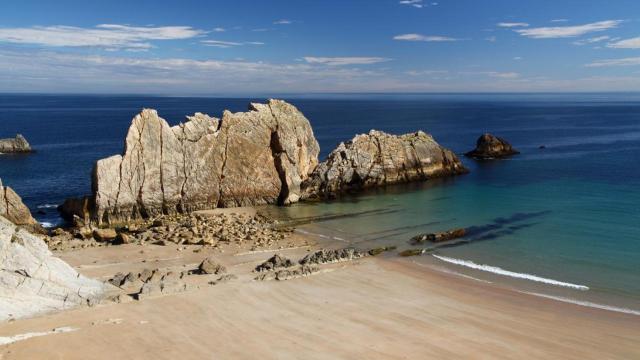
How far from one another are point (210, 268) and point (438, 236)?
17.7m

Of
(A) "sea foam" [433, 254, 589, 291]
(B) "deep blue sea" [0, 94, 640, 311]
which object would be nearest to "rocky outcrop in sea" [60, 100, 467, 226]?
(B) "deep blue sea" [0, 94, 640, 311]

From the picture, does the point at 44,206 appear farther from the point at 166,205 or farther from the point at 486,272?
the point at 486,272

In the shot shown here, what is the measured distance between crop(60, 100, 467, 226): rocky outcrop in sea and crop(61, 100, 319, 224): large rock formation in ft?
0.27

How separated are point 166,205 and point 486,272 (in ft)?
93.5

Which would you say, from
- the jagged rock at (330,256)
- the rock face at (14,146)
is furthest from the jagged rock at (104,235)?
the rock face at (14,146)

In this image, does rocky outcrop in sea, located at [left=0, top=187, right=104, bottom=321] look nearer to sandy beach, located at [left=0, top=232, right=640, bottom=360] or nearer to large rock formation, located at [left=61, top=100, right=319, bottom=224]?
sandy beach, located at [left=0, top=232, right=640, bottom=360]

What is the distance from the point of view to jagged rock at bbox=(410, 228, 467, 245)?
127 ft

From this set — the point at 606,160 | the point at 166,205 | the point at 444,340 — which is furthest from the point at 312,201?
the point at 606,160

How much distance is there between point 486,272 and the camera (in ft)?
106

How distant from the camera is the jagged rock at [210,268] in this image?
2994 cm

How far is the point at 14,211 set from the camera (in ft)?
130

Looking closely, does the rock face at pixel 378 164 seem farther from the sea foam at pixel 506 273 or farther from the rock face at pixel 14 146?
the rock face at pixel 14 146

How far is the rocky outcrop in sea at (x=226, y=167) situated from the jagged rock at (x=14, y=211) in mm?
3792

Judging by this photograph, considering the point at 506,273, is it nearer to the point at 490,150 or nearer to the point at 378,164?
the point at 378,164
